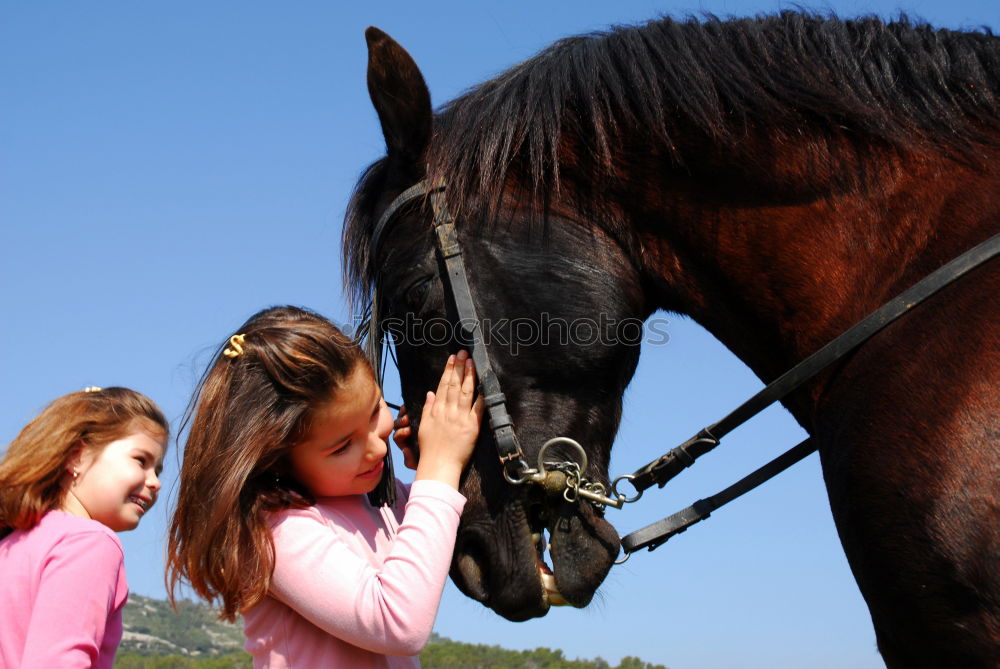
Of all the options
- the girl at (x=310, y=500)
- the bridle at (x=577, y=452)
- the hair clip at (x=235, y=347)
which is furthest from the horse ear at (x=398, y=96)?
the hair clip at (x=235, y=347)

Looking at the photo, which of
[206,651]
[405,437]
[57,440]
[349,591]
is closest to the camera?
[349,591]

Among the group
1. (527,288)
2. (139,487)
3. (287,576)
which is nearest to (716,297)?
(527,288)

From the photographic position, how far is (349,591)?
7.96ft

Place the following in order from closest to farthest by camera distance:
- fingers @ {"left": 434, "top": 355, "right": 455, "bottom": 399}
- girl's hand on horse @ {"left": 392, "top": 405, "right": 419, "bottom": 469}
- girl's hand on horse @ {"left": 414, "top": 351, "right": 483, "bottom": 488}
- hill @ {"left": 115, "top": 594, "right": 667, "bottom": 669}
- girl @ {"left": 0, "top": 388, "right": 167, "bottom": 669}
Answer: girl @ {"left": 0, "top": 388, "right": 167, "bottom": 669} → girl's hand on horse @ {"left": 414, "top": 351, "right": 483, "bottom": 488} → fingers @ {"left": 434, "top": 355, "right": 455, "bottom": 399} → girl's hand on horse @ {"left": 392, "top": 405, "right": 419, "bottom": 469} → hill @ {"left": 115, "top": 594, "right": 667, "bottom": 669}

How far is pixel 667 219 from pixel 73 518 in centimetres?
189

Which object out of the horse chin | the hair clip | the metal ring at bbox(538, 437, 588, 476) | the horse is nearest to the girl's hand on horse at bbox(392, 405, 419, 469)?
the horse

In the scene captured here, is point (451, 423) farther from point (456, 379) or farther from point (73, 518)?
point (73, 518)

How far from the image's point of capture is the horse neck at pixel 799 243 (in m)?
2.41

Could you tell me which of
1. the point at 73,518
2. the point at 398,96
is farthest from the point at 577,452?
the point at 73,518

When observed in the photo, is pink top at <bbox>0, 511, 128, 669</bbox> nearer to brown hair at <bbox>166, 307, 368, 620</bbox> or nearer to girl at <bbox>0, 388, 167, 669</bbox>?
girl at <bbox>0, 388, 167, 669</bbox>

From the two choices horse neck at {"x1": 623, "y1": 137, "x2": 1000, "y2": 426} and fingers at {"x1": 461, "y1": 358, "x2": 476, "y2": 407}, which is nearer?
horse neck at {"x1": 623, "y1": 137, "x2": 1000, "y2": 426}

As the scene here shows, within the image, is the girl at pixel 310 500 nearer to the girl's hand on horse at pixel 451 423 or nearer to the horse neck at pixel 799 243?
the girl's hand on horse at pixel 451 423

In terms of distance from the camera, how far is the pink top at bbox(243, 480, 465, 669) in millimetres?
2406

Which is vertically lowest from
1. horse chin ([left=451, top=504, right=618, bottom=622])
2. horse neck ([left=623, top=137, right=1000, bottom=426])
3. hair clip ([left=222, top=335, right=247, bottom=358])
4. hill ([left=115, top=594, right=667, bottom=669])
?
hill ([left=115, top=594, right=667, bottom=669])
